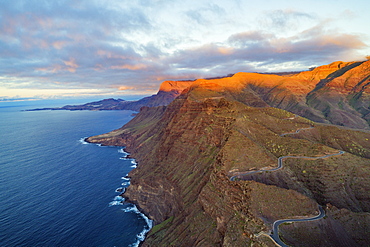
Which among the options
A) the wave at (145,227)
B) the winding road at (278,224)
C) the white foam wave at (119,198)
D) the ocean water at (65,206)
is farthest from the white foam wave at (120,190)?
the winding road at (278,224)

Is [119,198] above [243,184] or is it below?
below

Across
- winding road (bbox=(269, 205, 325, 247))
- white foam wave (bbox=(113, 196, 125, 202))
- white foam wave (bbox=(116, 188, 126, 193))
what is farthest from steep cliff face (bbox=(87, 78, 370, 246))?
white foam wave (bbox=(116, 188, 126, 193))

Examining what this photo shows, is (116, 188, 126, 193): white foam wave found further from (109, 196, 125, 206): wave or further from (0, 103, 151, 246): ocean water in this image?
(109, 196, 125, 206): wave

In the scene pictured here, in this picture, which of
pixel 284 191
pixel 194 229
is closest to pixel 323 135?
pixel 284 191

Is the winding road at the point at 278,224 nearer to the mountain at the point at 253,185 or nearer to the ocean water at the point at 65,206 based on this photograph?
the mountain at the point at 253,185

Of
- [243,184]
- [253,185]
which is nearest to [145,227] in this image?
[243,184]

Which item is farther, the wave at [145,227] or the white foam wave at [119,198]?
the white foam wave at [119,198]

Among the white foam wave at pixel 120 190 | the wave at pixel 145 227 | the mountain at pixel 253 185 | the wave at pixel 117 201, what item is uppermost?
the mountain at pixel 253 185

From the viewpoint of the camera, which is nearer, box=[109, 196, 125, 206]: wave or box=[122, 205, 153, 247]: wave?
box=[122, 205, 153, 247]: wave

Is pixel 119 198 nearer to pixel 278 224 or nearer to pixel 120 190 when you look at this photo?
pixel 120 190
